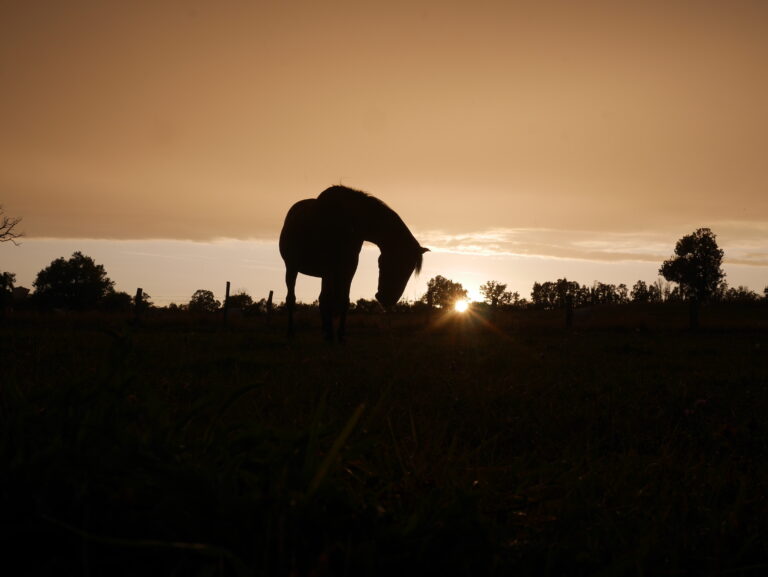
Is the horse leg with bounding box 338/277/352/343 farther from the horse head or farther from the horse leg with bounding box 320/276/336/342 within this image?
the horse head

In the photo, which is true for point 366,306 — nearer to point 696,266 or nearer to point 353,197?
point 353,197

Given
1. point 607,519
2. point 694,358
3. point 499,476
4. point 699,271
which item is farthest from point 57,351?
point 699,271

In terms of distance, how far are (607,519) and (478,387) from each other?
3.65m

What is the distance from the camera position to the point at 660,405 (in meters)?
5.32

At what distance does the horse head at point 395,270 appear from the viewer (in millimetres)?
13344

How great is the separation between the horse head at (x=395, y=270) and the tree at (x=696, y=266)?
104617 mm

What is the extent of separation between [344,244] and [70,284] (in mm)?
89121

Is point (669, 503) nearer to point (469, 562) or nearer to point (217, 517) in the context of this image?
point (469, 562)

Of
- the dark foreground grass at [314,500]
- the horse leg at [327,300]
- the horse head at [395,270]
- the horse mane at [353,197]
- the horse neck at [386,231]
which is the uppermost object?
the horse mane at [353,197]

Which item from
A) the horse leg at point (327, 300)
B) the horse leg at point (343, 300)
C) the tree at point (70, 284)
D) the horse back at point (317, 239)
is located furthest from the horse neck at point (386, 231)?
the tree at point (70, 284)

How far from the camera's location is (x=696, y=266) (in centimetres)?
10806

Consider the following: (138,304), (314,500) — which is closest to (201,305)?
(138,304)

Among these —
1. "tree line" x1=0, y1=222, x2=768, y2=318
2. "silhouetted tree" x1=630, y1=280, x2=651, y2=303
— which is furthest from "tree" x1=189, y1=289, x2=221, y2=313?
"silhouetted tree" x1=630, y1=280, x2=651, y2=303

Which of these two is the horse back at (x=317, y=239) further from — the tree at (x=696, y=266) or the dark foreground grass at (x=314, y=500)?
the tree at (x=696, y=266)
